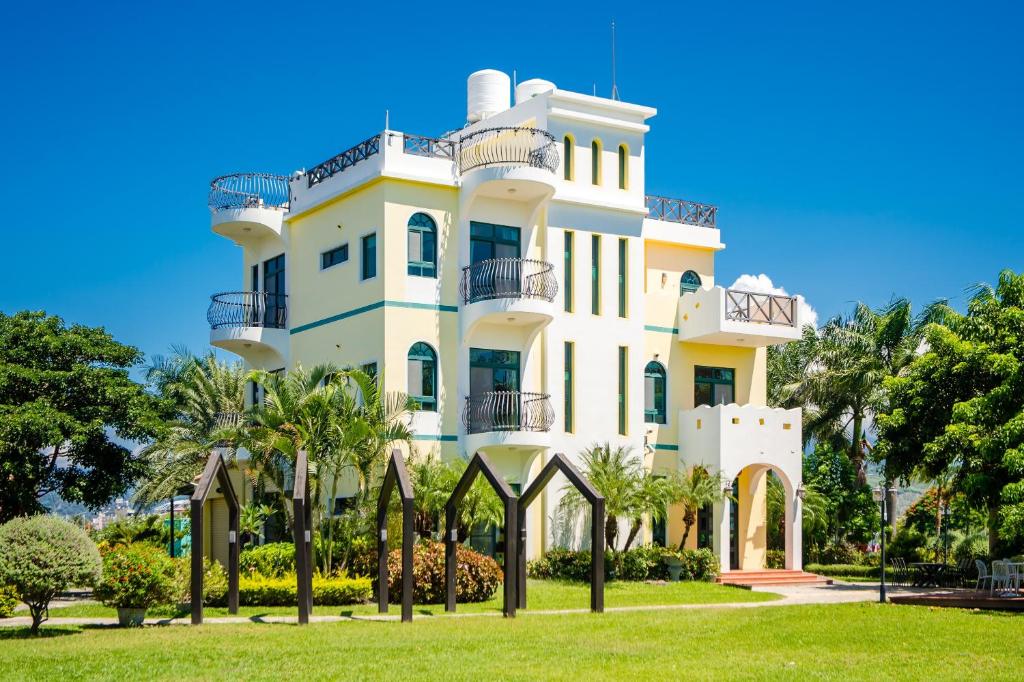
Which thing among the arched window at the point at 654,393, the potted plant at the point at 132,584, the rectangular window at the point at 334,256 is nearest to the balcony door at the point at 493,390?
the rectangular window at the point at 334,256

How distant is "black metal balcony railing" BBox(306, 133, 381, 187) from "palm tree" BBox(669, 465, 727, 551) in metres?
10.5

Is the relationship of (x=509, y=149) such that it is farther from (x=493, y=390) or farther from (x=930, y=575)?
(x=930, y=575)

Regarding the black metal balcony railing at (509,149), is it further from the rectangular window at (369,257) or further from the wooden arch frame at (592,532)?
the wooden arch frame at (592,532)

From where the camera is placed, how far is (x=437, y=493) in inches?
1101

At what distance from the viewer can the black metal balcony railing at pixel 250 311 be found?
33656 millimetres

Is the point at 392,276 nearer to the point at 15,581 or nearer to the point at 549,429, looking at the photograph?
the point at 549,429

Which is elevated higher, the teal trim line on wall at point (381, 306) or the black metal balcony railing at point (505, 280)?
the black metal balcony railing at point (505, 280)

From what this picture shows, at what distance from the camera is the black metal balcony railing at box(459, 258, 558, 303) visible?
31.0 meters

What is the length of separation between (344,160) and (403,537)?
12.3 m

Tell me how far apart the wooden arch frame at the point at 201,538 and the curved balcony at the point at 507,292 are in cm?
883

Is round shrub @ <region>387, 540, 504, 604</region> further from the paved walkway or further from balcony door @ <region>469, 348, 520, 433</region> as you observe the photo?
balcony door @ <region>469, 348, 520, 433</region>

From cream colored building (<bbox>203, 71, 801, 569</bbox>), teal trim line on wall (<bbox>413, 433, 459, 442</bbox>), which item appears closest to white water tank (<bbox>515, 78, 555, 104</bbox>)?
cream colored building (<bbox>203, 71, 801, 569</bbox>)

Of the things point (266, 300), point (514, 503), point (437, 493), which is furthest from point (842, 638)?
point (266, 300)

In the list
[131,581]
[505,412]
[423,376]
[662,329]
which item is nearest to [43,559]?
[131,581]
